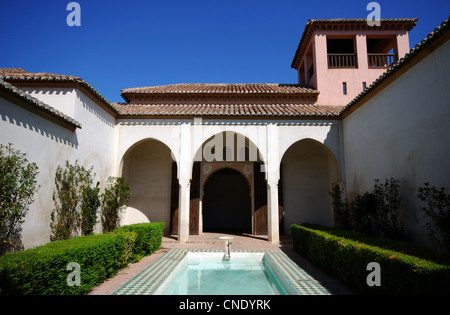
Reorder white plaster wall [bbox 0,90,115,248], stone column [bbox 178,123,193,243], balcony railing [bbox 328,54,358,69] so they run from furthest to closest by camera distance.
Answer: balcony railing [bbox 328,54,358,69] < stone column [bbox 178,123,193,243] < white plaster wall [bbox 0,90,115,248]

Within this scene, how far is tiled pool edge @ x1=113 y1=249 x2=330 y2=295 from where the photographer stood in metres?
5.17

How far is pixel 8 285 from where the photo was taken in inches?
139

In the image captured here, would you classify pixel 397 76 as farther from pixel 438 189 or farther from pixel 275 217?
pixel 275 217

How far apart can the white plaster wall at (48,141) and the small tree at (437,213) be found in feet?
28.7

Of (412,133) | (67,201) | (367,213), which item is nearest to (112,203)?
(67,201)

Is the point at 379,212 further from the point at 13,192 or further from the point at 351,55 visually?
the point at 351,55

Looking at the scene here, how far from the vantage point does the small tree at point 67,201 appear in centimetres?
740

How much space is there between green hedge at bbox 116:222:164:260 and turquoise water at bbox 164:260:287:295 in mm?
1341

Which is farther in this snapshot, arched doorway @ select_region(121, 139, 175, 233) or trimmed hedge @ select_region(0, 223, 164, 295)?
arched doorway @ select_region(121, 139, 175, 233)

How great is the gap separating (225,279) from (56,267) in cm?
376

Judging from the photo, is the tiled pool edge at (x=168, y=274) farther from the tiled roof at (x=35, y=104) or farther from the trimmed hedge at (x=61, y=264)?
the tiled roof at (x=35, y=104)

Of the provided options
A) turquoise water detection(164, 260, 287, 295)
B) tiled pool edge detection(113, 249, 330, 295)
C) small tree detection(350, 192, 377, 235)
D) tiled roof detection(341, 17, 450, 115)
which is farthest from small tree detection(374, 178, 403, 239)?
turquoise water detection(164, 260, 287, 295)

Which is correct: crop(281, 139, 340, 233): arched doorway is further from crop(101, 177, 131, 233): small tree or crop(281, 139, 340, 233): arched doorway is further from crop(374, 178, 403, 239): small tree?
crop(101, 177, 131, 233): small tree

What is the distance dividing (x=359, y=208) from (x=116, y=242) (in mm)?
6964
